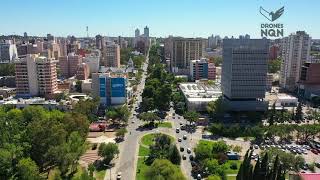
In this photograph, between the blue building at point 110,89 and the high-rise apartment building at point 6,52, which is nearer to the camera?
the blue building at point 110,89

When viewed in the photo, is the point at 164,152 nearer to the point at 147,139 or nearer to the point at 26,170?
the point at 147,139

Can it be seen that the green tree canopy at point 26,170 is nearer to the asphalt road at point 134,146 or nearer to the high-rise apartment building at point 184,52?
the asphalt road at point 134,146

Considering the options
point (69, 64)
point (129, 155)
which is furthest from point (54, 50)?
point (129, 155)

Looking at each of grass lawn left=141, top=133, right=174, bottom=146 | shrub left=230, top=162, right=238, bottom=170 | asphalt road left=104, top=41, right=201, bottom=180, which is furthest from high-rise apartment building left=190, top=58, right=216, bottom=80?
shrub left=230, top=162, right=238, bottom=170

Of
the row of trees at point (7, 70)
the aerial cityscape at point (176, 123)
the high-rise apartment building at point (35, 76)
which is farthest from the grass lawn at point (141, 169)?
the row of trees at point (7, 70)

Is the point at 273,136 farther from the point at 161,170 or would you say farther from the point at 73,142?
the point at 73,142

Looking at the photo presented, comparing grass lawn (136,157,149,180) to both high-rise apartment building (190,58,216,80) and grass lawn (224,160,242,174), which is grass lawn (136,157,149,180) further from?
high-rise apartment building (190,58,216,80)
